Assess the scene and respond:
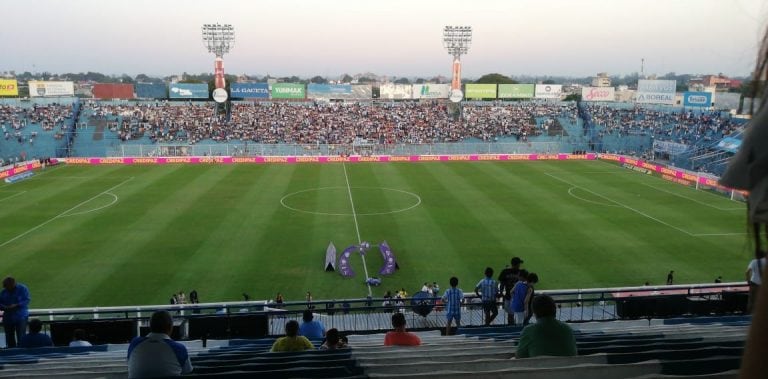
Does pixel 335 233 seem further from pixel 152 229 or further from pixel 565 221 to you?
pixel 565 221

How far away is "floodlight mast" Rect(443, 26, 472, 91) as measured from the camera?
236 ft

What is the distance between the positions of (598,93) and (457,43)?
2177 cm

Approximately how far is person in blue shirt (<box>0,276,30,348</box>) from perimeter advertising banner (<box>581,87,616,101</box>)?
7745 cm

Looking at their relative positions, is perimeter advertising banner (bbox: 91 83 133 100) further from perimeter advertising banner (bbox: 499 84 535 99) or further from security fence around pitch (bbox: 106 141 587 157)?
perimeter advertising banner (bbox: 499 84 535 99)

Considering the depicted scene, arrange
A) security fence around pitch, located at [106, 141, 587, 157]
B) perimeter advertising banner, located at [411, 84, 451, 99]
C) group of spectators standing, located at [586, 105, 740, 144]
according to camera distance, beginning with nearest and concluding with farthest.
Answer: security fence around pitch, located at [106, 141, 587, 157] < group of spectators standing, located at [586, 105, 740, 144] < perimeter advertising banner, located at [411, 84, 451, 99]

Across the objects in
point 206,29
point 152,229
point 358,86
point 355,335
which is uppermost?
point 206,29

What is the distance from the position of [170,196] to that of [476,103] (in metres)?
49.7

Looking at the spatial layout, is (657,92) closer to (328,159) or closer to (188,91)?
(328,159)

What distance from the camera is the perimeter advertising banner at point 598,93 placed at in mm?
78438

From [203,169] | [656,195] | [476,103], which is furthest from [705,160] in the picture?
[203,169]

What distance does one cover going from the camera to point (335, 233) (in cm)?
2784

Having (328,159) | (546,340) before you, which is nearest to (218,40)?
(328,159)

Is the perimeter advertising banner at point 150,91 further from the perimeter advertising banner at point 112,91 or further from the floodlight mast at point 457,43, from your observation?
the floodlight mast at point 457,43

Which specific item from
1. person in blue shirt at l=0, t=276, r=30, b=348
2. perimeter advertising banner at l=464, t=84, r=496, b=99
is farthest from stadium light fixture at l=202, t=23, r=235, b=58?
person in blue shirt at l=0, t=276, r=30, b=348
